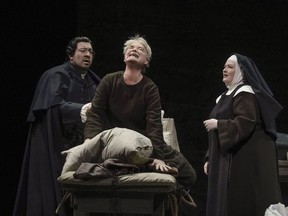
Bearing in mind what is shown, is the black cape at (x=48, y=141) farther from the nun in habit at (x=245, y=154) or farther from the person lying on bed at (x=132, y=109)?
the nun in habit at (x=245, y=154)

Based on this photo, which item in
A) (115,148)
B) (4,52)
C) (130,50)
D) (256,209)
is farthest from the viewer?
(4,52)

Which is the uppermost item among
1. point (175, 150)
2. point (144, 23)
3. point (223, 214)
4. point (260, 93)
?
point (144, 23)

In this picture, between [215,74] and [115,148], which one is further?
[215,74]

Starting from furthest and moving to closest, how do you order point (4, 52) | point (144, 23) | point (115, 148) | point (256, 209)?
point (144, 23) < point (4, 52) < point (256, 209) < point (115, 148)

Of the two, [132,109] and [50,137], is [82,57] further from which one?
[132,109]

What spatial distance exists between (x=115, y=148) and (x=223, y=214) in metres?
1.33

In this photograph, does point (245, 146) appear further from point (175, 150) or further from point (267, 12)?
point (267, 12)

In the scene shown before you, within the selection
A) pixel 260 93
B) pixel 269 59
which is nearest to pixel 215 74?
pixel 269 59

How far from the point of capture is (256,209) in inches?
184

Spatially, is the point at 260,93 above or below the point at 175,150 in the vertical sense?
above

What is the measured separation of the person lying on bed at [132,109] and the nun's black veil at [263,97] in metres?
0.85

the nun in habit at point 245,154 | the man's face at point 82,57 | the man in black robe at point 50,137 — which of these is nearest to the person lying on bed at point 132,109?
the man in black robe at point 50,137

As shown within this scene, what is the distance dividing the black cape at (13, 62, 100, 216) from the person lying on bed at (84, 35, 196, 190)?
1.46 ft

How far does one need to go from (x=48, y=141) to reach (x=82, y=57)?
75 centimetres
